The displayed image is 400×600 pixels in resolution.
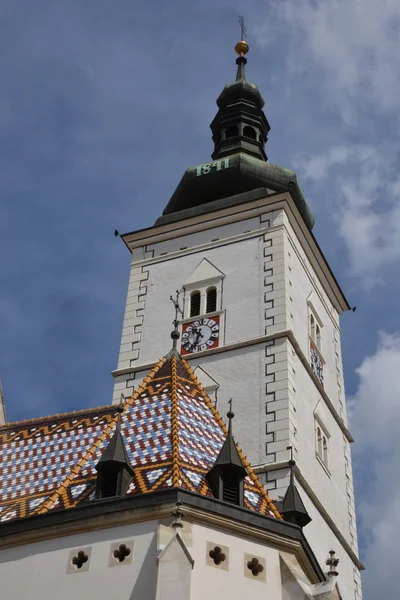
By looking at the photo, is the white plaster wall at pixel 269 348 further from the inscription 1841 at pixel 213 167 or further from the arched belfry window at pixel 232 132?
the arched belfry window at pixel 232 132

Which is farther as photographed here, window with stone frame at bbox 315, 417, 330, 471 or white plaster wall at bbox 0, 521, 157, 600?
window with stone frame at bbox 315, 417, 330, 471

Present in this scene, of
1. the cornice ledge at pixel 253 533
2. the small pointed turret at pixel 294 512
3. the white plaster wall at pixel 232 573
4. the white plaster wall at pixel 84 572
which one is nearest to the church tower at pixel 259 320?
the small pointed turret at pixel 294 512

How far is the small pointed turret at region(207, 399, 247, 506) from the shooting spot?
14.5 meters

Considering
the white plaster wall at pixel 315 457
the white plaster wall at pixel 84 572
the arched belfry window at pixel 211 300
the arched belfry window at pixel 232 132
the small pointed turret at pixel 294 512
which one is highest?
the arched belfry window at pixel 232 132

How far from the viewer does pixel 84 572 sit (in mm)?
13648

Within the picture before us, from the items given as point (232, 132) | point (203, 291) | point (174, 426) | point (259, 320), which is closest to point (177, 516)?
point (174, 426)

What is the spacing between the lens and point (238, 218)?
2725 cm

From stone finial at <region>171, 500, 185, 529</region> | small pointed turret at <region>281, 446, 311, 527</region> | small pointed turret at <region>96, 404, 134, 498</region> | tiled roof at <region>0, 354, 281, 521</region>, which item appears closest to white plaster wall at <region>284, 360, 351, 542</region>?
tiled roof at <region>0, 354, 281, 521</region>

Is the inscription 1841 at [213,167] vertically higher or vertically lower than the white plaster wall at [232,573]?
higher

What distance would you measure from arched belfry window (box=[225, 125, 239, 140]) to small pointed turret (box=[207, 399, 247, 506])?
17946 mm

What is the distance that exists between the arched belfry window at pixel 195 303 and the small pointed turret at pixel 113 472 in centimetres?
1125

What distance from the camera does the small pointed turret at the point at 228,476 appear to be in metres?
14.5

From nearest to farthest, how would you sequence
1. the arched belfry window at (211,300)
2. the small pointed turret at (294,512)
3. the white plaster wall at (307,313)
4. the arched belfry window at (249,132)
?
the small pointed turret at (294,512) → the white plaster wall at (307,313) → the arched belfry window at (211,300) → the arched belfry window at (249,132)

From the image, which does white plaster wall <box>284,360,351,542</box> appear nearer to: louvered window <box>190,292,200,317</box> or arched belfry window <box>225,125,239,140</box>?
louvered window <box>190,292,200,317</box>
